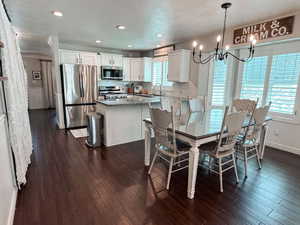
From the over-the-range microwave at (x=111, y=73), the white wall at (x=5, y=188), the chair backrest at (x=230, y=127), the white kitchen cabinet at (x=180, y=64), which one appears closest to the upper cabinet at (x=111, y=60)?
the over-the-range microwave at (x=111, y=73)

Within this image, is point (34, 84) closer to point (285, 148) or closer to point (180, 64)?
point (180, 64)

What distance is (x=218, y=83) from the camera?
4.32 m

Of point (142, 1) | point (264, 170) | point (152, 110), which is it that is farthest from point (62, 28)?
point (264, 170)

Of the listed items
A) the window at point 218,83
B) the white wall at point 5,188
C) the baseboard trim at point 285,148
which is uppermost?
the window at point 218,83

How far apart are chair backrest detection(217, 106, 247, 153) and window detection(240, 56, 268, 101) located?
7.64 feet

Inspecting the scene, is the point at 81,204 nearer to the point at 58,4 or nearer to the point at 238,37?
the point at 58,4

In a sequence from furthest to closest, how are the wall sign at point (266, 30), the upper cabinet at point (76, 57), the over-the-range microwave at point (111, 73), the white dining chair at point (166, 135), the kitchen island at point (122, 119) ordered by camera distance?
the over-the-range microwave at point (111, 73)
the upper cabinet at point (76, 57)
the kitchen island at point (122, 119)
the wall sign at point (266, 30)
the white dining chair at point (166, 135)

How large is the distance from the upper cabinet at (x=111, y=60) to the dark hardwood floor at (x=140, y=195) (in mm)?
3707

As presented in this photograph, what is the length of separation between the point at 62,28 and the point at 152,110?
10.5ft

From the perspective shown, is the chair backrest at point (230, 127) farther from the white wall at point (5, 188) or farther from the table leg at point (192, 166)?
the white wall at point (5, 188)

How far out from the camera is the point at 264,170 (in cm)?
274

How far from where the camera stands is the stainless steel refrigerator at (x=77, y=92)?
459cm

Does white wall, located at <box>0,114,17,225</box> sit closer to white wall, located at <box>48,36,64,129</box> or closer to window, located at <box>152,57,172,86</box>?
white wall, located at <box>48,36,64,129</box>

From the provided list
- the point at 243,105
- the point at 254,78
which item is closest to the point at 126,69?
the point at 254,78
